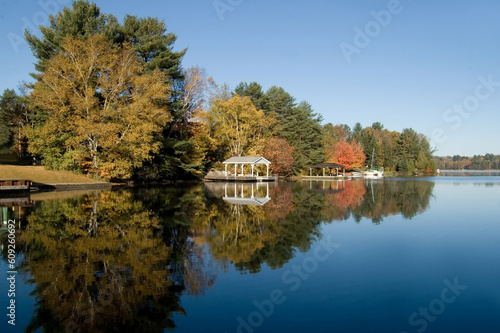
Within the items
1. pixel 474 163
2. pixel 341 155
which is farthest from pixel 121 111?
pixel 474 163

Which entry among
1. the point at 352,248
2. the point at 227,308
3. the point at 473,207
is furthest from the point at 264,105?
the point at 227,308

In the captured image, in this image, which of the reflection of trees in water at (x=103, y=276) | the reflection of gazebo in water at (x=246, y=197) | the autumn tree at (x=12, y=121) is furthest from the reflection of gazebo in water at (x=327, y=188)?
the autumn tree at (x=12, y=121)

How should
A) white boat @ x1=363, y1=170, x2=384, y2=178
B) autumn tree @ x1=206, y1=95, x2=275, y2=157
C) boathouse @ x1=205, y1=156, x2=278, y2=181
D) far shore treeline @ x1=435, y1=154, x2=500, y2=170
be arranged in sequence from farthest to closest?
far shore treeline @ x1=435, y1=154, x2=500, y2=170 < white boat @ x1=363, y1=170, x2=384, y2=178 < autumn tree @ x1=206, y1=95, x2=275, y2=157 < boathouse @ x1=205, y1=156, x2=278, y2=181

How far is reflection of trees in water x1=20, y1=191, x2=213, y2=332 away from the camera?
484cm

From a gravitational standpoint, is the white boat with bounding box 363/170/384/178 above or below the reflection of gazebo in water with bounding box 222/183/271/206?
above

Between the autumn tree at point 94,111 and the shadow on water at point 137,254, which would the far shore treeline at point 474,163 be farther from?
the shadow on water at point 137,254

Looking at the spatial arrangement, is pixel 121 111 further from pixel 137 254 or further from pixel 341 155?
pixel 341 155

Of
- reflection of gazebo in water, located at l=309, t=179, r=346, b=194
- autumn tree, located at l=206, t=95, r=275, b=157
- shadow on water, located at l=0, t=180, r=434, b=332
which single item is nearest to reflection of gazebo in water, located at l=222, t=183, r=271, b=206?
shadow on water, located at l=0, t=180, r=434, b=332

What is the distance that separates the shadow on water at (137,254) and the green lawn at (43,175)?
1264 centimetres

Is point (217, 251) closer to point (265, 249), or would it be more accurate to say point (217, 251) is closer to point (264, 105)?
point (265, 249)

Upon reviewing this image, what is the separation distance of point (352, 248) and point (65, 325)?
22.1 feet
